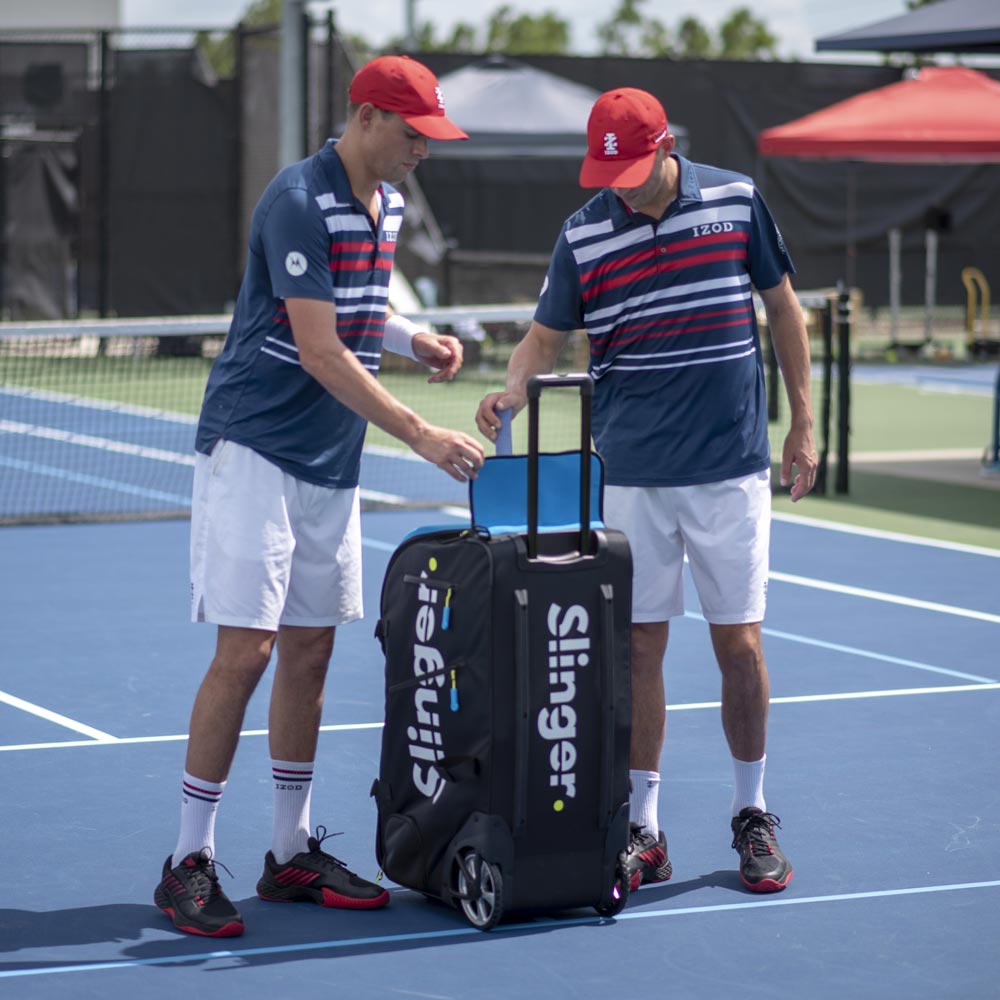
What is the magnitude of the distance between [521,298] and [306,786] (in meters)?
16.3

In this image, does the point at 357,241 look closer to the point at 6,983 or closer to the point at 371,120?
the point at 371,120

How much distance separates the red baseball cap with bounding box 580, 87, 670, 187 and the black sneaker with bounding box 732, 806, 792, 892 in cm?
153

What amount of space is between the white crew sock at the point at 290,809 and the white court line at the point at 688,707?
4.08 ft

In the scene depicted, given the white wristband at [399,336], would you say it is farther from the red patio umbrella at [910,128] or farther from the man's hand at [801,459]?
the red patio umbrella at [910,128]

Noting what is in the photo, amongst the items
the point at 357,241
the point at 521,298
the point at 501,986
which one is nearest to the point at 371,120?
the point at 357,241

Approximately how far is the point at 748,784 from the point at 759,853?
0.22 metres

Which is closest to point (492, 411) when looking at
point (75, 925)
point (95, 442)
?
point (75, 925)

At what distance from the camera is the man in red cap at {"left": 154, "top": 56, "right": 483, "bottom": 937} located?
4.23 m

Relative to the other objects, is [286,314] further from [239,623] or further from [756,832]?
[756,832]

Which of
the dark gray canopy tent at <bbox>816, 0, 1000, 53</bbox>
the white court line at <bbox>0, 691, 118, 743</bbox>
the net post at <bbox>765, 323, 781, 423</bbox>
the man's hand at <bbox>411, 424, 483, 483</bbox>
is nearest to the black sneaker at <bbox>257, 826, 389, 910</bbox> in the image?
the man's hand at <bbox>411, 424, 483, 483</bbox>

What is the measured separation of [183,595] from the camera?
8531 millimetres

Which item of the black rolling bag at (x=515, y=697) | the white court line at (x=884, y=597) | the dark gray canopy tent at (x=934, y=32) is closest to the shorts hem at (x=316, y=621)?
the black rolling bag at (x=515, y=697)

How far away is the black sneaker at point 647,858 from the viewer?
459 cm

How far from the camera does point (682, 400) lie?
4668 mm
